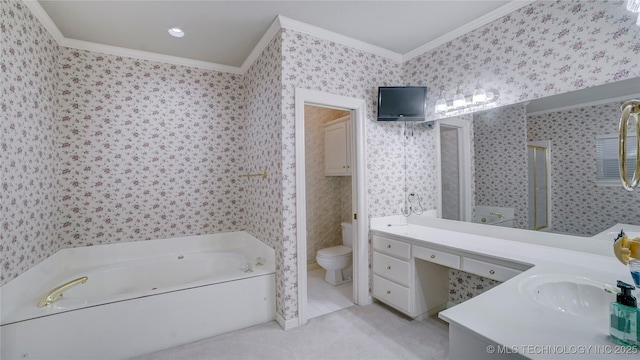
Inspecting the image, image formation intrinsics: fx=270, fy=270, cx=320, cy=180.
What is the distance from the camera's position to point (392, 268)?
2475 millimetres

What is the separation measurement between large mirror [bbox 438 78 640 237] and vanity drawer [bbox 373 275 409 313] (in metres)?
0.85

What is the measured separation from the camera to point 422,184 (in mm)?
2855

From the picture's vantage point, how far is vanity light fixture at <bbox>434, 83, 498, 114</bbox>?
2262 mm

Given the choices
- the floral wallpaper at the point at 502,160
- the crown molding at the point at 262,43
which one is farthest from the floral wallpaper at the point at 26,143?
the floral wallpaper at the point at 502,160

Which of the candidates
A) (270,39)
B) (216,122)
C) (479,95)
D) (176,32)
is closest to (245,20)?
(270,39)

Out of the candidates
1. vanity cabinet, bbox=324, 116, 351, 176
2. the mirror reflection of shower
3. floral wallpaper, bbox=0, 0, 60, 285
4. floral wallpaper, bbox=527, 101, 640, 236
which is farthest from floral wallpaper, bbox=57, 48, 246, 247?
the mirror reflection of shower

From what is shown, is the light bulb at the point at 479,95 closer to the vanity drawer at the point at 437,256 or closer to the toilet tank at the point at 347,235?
the vanity drawer at the point at 437,256

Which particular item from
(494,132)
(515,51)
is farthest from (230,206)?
(515,51)

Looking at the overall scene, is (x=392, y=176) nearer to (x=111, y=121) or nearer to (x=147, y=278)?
(x=147, y=278)

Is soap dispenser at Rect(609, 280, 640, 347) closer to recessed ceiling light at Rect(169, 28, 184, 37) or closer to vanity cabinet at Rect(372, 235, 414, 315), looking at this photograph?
vanity cabinet at Rect(372, 235, 414, 315)

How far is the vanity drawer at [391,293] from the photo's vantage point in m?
2.36

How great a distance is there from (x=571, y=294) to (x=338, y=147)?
8.79ft

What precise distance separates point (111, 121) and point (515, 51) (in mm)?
3689

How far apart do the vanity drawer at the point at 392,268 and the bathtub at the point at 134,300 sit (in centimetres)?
101
